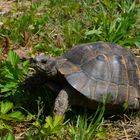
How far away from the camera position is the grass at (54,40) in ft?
12.0

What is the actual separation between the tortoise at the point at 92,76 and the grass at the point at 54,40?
16 cm

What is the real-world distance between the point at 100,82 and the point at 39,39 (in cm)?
181

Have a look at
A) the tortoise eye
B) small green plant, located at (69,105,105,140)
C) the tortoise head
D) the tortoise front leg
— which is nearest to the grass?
small green plant, located at (69,105,105,140)

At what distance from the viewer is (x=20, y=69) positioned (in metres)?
4.14

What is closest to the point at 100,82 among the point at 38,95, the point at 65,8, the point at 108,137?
the point at 108,137

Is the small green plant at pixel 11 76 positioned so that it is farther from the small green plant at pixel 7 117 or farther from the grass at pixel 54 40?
the small green plant at pixel 7 117

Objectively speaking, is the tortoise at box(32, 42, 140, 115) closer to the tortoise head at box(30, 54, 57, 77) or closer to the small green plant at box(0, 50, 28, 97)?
the tortoise head at box(30, 54, 57, 77)

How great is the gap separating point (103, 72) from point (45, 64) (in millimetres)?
489

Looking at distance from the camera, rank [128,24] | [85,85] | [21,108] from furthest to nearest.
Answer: [128,24] → [21,108] → [85,85]

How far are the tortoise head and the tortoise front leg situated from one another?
223mm

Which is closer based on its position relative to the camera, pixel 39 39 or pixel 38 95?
pixel 38 95

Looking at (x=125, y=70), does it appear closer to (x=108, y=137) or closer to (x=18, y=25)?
(x=108, y=137)

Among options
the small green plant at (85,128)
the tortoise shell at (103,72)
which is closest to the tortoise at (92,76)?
the tortoise shell at (103,72)

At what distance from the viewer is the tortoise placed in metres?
3.71
